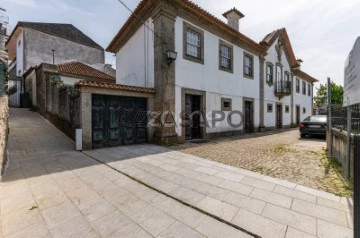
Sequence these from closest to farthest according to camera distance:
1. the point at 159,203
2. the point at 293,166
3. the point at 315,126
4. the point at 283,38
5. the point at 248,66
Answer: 1. the point at 159,203
2. the point at 293,166
3. the point at 315,126
4. the point at 248,66
5. the point at 283,38

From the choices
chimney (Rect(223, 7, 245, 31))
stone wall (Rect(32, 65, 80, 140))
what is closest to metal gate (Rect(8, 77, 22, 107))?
stone wall (Rect(32, 65, 80, 140))

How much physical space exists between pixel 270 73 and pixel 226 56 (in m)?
6.65

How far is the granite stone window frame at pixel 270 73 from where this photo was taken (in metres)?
16.0

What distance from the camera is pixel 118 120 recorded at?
8.02m

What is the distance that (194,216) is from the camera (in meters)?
2.72

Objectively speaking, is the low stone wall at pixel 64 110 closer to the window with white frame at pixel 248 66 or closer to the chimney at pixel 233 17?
the window with white frame at pixel 248 66

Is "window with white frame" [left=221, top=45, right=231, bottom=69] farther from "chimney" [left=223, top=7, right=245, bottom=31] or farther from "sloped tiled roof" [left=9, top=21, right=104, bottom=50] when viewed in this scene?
"sloped tiled roof" [left=9, top=21, right=104, bottom=50]

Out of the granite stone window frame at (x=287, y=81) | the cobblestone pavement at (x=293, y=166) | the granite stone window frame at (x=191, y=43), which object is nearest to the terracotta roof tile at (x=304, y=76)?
the granite stone window frame at (x=287, y=81)

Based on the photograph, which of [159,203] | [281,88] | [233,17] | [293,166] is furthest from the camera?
[281,88]

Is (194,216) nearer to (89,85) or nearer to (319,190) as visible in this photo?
(319,190)

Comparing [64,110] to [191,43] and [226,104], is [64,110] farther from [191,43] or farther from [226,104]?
[226,104]

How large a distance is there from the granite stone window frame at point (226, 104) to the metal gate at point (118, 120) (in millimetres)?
5048

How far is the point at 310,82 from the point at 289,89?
33.3ft

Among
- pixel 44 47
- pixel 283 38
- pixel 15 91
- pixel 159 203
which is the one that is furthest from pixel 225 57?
pixel 15 91
